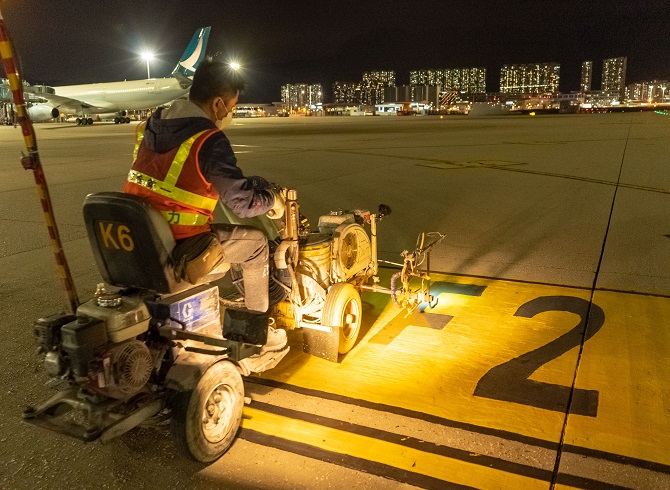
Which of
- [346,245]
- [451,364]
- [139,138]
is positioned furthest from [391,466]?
[139,138]

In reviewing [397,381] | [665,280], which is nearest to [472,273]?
[665,280]

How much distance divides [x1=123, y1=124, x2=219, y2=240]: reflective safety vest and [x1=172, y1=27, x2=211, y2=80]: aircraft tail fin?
48611 mm

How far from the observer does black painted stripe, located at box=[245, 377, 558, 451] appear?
3.31 m

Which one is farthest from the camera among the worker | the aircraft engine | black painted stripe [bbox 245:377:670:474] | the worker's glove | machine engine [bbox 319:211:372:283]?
the aircraft engine

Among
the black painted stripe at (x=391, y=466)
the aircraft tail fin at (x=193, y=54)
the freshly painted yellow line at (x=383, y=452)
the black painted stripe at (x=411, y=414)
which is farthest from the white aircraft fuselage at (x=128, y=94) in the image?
the black painted stripe at (x=391, y=466)

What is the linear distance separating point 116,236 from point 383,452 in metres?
1.97

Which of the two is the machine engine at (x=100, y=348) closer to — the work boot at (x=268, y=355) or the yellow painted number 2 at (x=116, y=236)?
the yellow painted number 2 at (x=116, y=236)

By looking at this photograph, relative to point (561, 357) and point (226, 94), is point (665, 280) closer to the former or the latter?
point (561, 357)

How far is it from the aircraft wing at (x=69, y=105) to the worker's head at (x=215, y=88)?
51507mm

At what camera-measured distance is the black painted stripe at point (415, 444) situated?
3029mm

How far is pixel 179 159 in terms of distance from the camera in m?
2.96

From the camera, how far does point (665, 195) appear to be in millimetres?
11188

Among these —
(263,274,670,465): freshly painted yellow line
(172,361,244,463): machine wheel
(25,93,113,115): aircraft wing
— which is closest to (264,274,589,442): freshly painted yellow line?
(263,274,670,465): freshly painted yellow line

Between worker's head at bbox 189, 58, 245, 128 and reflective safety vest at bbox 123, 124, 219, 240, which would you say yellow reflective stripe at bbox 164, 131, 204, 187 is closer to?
reflective safety vest at bbox 123, 124, 219, 240
